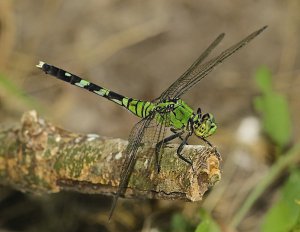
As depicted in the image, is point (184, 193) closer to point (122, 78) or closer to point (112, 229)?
point (112, 229)

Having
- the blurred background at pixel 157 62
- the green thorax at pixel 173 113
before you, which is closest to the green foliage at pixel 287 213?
the green thorax at pixel 173 113

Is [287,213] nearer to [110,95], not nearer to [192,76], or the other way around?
[192,76]

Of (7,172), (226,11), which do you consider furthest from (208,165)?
(226,11)

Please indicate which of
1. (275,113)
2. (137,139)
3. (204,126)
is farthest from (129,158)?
(275,113)

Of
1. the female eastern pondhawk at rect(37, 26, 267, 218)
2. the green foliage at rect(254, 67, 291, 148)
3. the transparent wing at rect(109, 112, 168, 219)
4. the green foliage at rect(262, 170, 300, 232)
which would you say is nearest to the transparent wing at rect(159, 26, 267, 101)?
the female eastern pondhawk at rect(37, 26, 267, 218)

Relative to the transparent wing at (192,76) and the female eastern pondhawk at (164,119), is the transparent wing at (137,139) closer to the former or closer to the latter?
the female eastern pondhawk at (164,119)

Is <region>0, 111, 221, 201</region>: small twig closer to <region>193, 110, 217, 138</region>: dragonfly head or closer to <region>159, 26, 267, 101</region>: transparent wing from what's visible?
<region>193, 110, 217, 138</region>: dragonfly head
